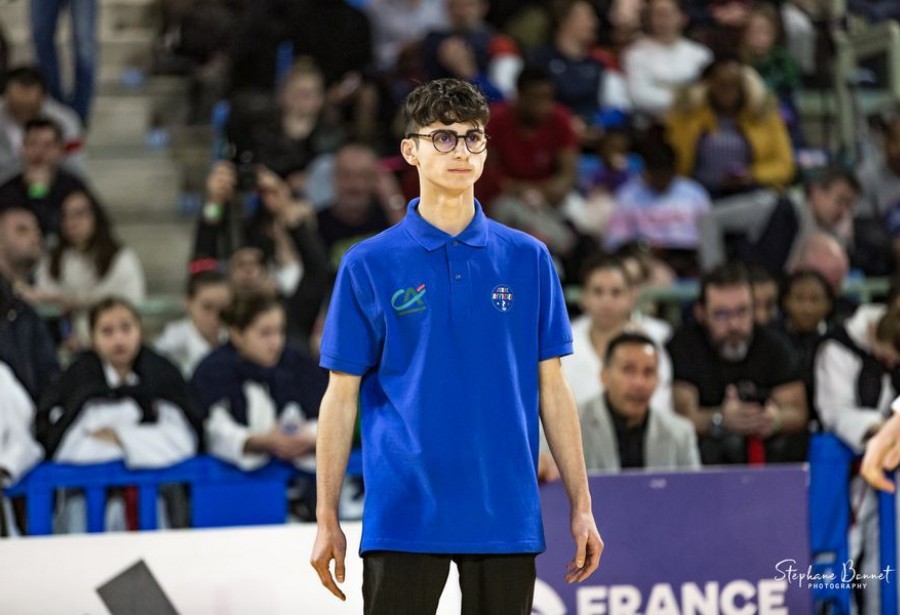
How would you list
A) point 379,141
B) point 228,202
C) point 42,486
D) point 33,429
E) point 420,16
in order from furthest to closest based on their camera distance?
point 420,16 < point 379,141 < point 228,202 < point 33,429 < point 42,486

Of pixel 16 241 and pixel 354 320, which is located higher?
pixel 16 241

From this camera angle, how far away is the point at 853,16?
11758 mm

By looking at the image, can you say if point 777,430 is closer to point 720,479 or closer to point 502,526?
point 720,479

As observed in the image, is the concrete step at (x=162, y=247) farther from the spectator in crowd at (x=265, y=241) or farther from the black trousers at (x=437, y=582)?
the black trousers at (x=437, y=582)

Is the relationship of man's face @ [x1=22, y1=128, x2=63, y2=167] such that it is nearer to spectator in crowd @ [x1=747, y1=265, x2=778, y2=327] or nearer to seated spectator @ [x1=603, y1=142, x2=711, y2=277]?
seated spectator @ [x1=603, y1=142, x2=711, y2=277]

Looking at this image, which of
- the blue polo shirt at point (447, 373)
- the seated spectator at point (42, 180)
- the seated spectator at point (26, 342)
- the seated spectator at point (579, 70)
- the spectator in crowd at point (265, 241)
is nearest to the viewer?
the blue polo shirt at point (447, 373)

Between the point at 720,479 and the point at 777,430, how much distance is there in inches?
50.0

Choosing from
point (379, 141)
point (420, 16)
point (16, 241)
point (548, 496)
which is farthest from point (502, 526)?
point (420, 16)

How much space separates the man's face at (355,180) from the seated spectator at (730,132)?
2.31m

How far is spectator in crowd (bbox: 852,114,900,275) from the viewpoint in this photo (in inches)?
355

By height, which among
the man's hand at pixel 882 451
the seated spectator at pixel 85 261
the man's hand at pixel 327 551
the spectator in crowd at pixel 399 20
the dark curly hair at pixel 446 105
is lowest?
the man's hand at pixel 327 551

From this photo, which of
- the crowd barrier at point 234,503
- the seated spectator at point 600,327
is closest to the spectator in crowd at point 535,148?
the seated spectator at point 600,327

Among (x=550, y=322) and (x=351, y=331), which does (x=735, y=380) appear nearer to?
(x=550, y=322)

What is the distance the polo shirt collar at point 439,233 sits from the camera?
3432mm
